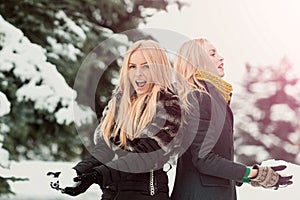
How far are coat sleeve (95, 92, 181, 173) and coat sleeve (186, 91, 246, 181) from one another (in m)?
0.07

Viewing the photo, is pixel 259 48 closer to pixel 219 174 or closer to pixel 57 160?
pixel 219 174

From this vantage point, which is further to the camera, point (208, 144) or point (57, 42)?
point (57, 42)

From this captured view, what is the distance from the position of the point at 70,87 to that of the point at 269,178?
2.51 ft

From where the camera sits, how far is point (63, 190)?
177 centimetres

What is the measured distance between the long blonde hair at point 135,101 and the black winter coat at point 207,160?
12cm

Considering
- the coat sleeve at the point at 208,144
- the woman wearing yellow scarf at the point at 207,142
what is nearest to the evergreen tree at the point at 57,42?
the woman wearing yellow scarf at the point at 207,142

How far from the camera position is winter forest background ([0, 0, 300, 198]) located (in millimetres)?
1812

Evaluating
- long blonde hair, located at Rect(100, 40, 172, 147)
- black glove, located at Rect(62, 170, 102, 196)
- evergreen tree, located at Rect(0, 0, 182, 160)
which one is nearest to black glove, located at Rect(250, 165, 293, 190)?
long blonde hair, located at Rect(100, 40, 172, 147)

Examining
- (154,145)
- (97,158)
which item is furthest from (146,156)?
(97,158)

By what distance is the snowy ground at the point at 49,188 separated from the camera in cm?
177

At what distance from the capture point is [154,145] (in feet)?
5.44

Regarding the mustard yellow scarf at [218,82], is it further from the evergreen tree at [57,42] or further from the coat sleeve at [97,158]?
the coat sleeve at [97,158]

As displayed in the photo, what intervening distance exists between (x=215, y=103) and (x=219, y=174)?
238mm

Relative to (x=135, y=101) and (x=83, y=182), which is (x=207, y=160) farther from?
(x=83, y=182)
